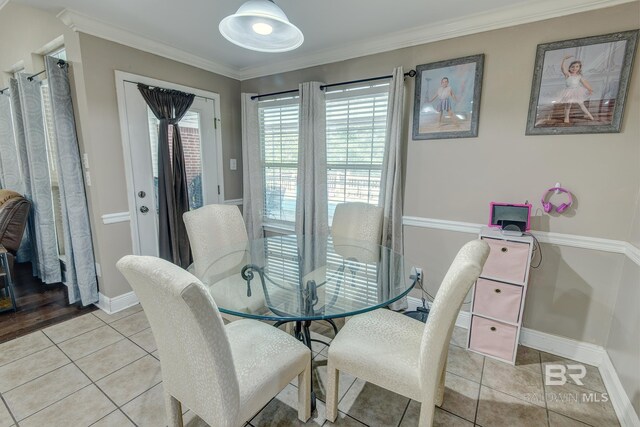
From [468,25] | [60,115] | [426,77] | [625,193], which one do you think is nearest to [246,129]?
[60,115]

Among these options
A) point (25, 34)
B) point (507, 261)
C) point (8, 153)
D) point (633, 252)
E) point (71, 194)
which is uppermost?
point (25, 34)

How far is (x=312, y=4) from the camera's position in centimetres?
193

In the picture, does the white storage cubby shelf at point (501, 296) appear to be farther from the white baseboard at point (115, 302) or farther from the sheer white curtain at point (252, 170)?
the white baseboard at point (115, 302)

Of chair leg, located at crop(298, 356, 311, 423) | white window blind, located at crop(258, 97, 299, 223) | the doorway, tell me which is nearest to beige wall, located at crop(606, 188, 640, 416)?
chair leg, located at crop(298, 356, 311, 423)

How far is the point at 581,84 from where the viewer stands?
1.81 m

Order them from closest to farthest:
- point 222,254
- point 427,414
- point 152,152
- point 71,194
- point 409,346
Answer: point 427,414
point 409,346
point 222,254
point 71,194
point 152,152

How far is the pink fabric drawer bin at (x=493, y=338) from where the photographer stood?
1.96 meters

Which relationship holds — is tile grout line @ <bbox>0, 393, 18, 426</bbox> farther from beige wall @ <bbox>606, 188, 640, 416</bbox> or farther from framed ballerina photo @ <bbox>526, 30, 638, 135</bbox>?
framed ballerina photo @ <bbox>526, 30, 638, 135</bbox>

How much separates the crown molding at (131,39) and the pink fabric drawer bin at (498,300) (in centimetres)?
322

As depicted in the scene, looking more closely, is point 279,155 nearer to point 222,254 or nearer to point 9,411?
point 222,254

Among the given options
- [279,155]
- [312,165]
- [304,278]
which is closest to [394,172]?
[312,165]

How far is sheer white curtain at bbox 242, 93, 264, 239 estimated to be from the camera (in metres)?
3.31

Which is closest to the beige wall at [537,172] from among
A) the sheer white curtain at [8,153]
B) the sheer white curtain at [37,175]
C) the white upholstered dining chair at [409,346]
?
the white upholstered dining chair at [409,346]

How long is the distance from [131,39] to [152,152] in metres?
0.93
